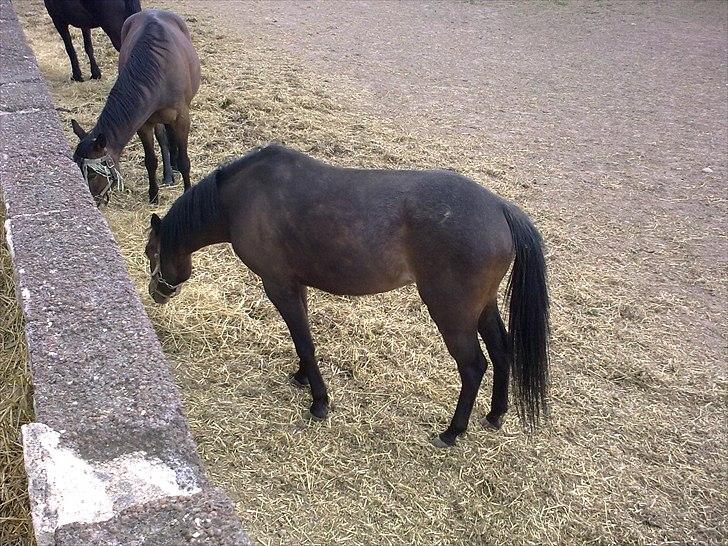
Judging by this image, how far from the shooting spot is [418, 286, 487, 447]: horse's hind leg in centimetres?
272

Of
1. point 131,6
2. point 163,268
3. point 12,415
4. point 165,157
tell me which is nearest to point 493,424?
point 163,268

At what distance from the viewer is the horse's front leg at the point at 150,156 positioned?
4.89m

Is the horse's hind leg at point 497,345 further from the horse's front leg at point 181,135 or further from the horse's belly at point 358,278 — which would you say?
the horse's front leg at point 181,135

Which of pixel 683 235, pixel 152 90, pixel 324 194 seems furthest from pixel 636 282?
pixel 152 90

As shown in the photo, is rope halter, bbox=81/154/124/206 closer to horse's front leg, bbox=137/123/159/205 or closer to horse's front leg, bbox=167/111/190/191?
horse's front leg, bbox=137/123/159/205

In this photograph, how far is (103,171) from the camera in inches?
169

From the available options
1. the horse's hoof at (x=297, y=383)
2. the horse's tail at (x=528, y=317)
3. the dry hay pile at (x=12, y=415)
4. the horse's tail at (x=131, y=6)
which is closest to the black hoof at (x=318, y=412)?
the horse's hoof at (x=297, y=383)

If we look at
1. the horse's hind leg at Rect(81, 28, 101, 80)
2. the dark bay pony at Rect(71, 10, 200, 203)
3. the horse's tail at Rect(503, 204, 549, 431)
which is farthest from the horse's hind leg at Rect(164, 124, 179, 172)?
the horse's tail at Rect(503, 204, 549, 431)

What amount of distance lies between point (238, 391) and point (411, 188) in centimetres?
146

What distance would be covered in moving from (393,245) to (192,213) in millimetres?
1118

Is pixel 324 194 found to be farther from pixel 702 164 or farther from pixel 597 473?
pixel 702 164

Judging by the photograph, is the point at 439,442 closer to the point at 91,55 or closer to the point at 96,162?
the point at 96,162

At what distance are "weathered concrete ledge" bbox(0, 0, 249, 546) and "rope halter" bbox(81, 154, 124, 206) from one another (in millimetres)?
1248

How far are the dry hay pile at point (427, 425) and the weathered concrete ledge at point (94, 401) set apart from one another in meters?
0.97
